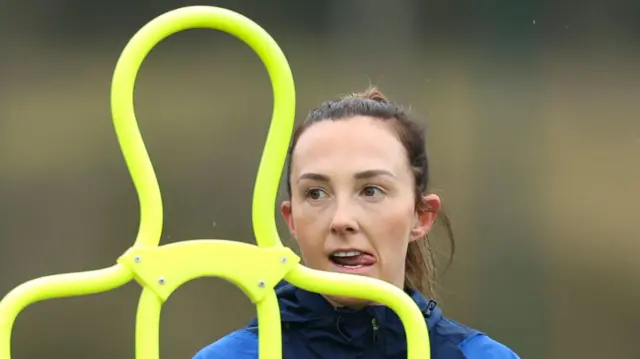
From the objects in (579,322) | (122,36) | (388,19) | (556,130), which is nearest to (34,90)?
(122,36)

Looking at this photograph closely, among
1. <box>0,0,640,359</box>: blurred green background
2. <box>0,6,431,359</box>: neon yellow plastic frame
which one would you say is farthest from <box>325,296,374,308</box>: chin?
<box>0,0,640,359</box>: blurred green background

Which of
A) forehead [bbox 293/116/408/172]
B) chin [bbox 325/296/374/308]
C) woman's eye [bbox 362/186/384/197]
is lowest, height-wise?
chin [bbox 325/296/374/308]

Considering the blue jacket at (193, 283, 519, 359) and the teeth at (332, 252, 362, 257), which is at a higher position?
the teeth at (332, 252, 362, 257)

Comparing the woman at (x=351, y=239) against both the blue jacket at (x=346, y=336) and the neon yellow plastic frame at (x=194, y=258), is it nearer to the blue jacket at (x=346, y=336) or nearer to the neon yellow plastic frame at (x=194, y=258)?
the blue jacket at (x=346, y=336)

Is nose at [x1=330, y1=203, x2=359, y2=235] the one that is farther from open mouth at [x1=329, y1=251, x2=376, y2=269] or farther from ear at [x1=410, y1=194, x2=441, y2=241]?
ear at [x1=410, y1=194, x2=441, y2=241]

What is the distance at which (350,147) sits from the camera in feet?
3.98

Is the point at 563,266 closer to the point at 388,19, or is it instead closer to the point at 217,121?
the point at 388,19

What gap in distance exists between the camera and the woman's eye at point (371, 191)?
3.93ft

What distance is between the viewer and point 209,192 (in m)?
2.02

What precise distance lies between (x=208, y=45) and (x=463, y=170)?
0.54m

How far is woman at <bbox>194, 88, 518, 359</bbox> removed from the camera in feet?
3.86

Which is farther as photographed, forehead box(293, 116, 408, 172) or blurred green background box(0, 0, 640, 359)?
blurred green background box(0, 0, 640, 359)

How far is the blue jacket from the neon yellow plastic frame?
0.74ft

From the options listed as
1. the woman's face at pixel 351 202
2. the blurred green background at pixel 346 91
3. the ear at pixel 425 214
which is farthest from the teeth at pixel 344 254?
the blurred green background at pixel 346 91
